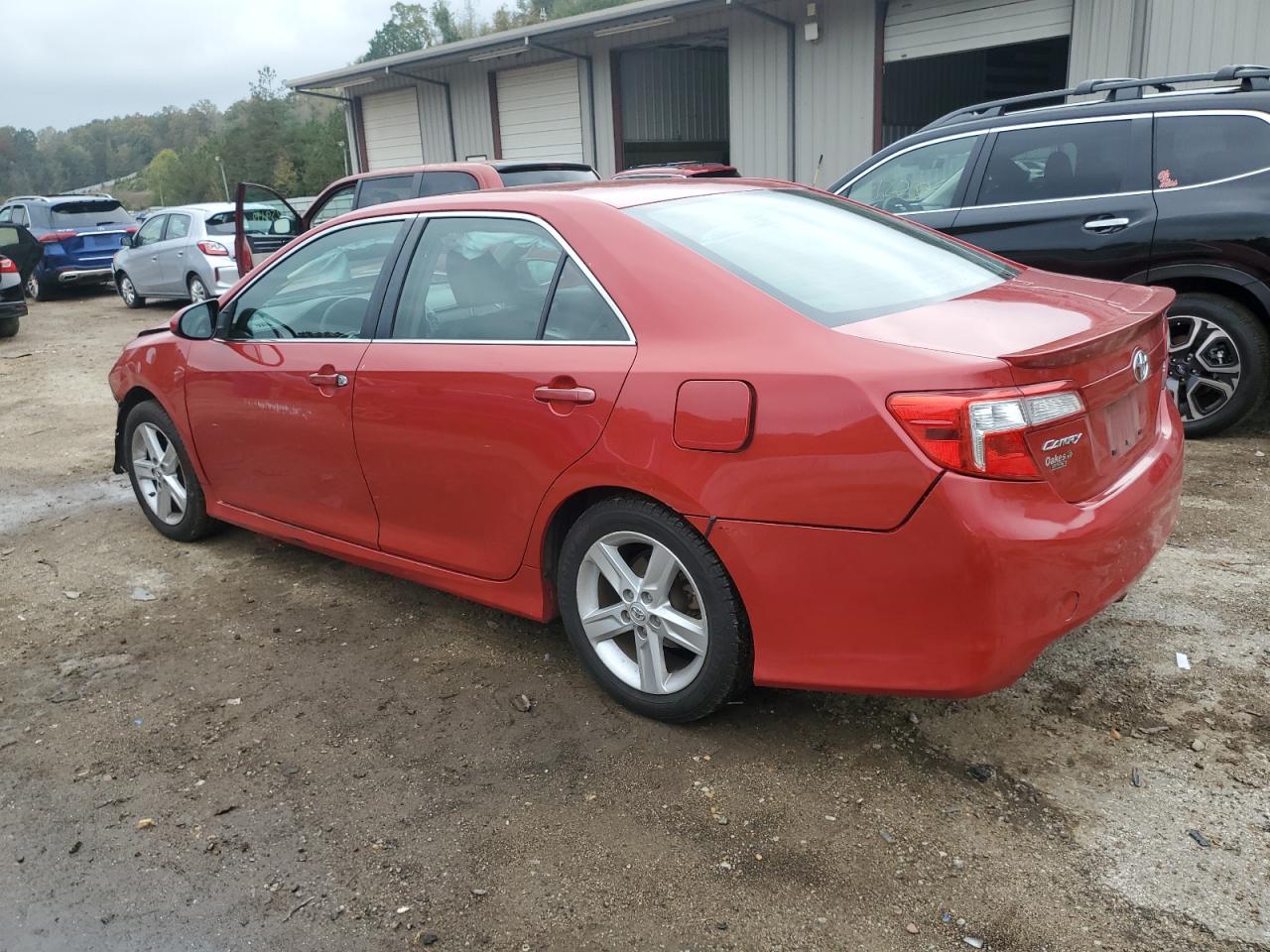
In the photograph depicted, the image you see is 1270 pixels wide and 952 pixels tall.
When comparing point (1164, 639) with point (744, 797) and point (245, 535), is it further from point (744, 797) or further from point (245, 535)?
point (245, 535)

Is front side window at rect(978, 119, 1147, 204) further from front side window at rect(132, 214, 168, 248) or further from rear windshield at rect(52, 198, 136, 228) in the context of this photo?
rear windshield at rect(52, 198, 136, 228)

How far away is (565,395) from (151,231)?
1413 cm

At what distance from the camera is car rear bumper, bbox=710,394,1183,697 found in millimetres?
2383

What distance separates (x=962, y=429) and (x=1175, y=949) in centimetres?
119

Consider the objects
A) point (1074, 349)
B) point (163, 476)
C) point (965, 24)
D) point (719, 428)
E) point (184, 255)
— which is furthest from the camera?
point (184, 255)

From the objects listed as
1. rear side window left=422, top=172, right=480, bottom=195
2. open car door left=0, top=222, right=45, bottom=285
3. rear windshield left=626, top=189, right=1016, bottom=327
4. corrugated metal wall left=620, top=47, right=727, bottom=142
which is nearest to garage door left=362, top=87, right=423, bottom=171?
corrugated metal wall left=620, top=47, right=727, bottom=142

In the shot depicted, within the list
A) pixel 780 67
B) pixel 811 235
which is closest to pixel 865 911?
pixel 811 235

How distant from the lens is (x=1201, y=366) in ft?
18.8

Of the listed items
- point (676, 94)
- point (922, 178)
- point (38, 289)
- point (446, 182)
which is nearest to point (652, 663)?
point (922, 178)

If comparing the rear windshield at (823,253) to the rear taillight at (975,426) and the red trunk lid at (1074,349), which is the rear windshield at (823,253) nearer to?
the red trunk lid at (1074,349)

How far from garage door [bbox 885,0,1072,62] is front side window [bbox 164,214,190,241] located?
9.68 m

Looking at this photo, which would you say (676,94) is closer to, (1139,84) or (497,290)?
(1139,84)

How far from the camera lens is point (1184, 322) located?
574 cm

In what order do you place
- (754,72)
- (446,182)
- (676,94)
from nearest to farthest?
(446,182), (754,72), (676,94)
